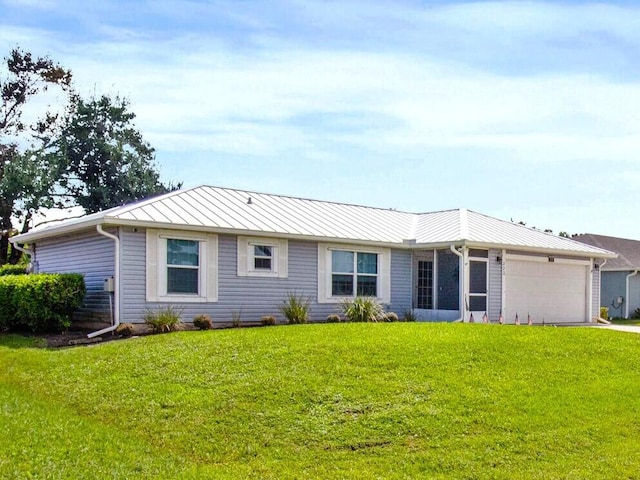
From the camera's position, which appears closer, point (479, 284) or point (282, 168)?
point (282, 168)

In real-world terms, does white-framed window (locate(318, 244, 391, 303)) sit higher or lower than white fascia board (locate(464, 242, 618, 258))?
lower

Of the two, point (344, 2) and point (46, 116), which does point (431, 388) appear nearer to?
point (344, 2)

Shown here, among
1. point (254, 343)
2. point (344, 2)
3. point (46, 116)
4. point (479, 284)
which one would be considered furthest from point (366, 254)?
point (46, 116)

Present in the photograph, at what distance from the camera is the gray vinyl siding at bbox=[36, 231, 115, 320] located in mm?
16672

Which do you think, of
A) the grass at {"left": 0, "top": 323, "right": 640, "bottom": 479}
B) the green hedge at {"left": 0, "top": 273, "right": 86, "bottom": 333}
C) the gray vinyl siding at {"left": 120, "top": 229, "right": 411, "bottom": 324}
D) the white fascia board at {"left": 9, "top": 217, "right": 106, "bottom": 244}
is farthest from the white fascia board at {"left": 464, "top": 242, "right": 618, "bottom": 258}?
the green hedge at {"left": 0, "top": 273, "right": 86, "bottom": 333}

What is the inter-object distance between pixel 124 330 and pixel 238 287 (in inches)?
132

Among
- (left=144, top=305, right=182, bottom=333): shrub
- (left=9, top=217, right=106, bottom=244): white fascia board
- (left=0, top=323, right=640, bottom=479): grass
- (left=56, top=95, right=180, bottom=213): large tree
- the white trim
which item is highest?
(left=56, top=95, right=180, bottom=213): large tree

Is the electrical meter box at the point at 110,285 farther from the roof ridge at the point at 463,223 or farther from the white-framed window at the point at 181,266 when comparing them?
the roof ridge at the point at 463,223

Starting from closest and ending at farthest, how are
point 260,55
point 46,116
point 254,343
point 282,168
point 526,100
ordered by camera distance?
point 254,343 → point 260,55 → point 526,100 → point 282,168 → point 46,116

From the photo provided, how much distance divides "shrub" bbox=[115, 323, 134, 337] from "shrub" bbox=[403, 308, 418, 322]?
313 inches

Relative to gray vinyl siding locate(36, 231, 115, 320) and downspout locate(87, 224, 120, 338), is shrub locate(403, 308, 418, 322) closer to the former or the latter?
downspout locate(87, 224, 120, 338)

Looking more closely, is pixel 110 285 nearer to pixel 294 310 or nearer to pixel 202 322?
pixel 202 322

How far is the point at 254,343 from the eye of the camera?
12461 mm

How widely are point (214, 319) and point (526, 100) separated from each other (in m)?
8.74
